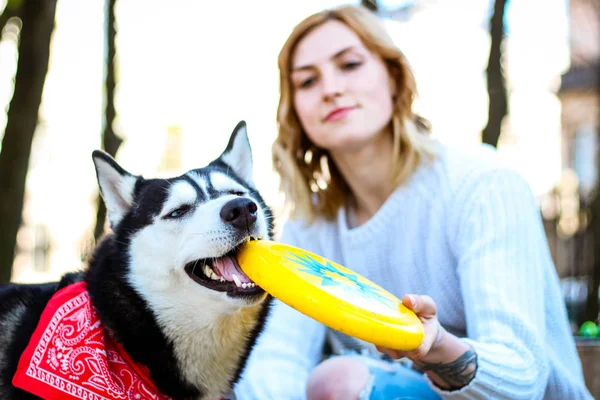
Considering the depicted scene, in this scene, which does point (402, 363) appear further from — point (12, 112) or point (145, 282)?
point (12, 112)

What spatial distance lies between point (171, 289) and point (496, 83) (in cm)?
524

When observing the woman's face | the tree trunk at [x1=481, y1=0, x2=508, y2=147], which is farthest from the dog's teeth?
the tree trunk at [x1=481, y1=0, x2=508, y2=147]

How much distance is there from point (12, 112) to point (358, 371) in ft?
14.4

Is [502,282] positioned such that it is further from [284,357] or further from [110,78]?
[110,78]

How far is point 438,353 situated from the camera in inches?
80.3

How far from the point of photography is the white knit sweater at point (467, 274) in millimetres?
2328

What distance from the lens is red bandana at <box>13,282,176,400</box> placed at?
2.08 meters

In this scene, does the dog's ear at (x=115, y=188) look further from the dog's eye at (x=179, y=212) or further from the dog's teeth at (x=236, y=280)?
the dog's teeth at (x=236, y=280)

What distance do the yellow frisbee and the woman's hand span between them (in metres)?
0.06

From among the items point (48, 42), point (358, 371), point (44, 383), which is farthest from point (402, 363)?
point (48, 42)

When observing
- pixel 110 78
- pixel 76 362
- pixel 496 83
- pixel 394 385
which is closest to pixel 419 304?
pixel 394 385

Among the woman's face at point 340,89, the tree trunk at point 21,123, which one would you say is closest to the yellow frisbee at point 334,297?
the woman's face at point 340,89

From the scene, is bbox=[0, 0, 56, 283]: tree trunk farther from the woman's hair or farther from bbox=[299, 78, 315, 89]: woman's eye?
bbox=[299, 78, 315, 89]: woman's eye

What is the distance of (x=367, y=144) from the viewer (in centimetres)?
300
